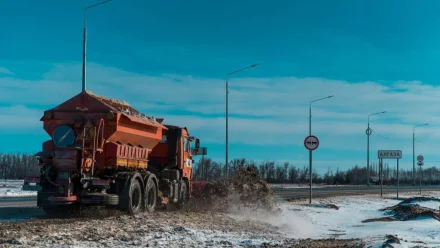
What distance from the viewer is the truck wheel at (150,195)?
16.3 metres

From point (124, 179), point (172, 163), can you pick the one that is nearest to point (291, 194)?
point (172, 163)

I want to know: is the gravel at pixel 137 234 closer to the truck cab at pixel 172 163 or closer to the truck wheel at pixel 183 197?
the truck cab at pixel 172 163

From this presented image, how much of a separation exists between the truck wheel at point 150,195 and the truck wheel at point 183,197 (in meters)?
3.09

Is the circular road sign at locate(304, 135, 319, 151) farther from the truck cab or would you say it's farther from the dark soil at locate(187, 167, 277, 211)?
the truck cab

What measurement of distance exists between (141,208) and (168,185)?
9.19 feet

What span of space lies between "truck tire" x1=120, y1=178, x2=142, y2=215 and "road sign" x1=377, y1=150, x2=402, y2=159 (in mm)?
25936

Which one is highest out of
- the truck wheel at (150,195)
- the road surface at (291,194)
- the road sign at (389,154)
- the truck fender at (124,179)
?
the road sign at (389,154)

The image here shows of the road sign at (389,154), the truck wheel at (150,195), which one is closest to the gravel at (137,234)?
the truck wheel at (150,195)

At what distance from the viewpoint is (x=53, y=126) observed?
15266 mm

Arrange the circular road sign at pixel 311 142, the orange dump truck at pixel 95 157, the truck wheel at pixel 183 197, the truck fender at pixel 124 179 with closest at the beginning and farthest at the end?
the orange dump truck at pixel 95 157
the truck fender at pixel 124 179
the truck wheel at pixel 183 197
the circular road sign at pixel 311 142

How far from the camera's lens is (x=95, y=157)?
14586 mm

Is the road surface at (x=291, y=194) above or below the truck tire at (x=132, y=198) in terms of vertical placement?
below

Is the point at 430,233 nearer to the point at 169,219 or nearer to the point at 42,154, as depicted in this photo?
Answer: the point at 169,219

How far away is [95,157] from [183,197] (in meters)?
6.34
